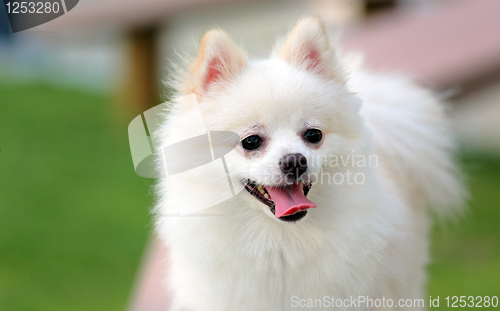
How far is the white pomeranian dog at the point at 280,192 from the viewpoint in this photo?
129cm

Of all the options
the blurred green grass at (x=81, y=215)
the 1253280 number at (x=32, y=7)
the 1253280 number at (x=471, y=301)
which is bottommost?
the 1253280 number at (x=471, y=301)

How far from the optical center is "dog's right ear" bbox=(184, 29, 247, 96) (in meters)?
1.38

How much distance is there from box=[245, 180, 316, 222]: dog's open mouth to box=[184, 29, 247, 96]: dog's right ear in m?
0.35

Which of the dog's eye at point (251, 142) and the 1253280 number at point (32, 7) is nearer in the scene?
the dog's eye at point (251, 142)

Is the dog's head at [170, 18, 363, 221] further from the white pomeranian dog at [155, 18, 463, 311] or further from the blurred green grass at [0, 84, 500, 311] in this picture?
the blurred green grass at [0, 84, 500, 311]

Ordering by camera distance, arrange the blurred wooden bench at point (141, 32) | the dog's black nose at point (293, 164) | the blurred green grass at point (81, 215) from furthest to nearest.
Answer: the blurred wooden bench at point (141, 32)
the blurred green grass at point (81, 215)
the dog's black nose at point (293, 164)

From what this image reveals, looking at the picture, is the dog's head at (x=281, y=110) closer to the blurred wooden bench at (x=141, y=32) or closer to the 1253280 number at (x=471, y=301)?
the 1253280 number at (x=471, y=301)

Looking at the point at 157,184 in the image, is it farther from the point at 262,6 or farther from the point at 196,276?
the point at 262,6

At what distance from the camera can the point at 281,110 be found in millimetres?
1274

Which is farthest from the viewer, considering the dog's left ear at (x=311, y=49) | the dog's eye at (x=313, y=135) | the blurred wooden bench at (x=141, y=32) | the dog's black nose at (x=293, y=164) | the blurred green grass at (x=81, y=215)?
the blurred wooden bench at (x=141, y=32)

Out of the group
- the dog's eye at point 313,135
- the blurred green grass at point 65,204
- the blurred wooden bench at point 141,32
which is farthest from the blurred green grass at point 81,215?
the dog's eye at point 313,135

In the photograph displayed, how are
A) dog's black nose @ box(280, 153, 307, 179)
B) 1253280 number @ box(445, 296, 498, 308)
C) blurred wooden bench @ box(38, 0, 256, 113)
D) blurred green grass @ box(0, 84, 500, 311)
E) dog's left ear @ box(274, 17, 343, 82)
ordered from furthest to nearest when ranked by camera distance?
1. blurred wooden bench @ box(38, 0, 256, 113)
2. blurred green grass @ box(0, 84, 500, 311)
3. 1253280 number @ box(445, 296, 498, 308)
4. dog's left ear @ box(274, 17, 343, 82)
5. dog's black nose @ box(280, 153, 307, 179)

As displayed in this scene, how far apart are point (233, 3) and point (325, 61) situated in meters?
2.90

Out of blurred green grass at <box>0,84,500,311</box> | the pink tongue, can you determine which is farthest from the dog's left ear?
blurred green grass at <box>0,84,500,311</box>
